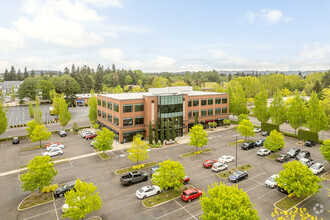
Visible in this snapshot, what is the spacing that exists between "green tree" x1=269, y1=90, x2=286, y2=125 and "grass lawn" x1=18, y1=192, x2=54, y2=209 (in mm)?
59977

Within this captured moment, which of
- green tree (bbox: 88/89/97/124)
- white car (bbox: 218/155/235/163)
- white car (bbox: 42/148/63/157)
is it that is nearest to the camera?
white car (bbox: 218/155/235/163)

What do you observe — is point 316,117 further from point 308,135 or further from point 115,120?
point 115,120

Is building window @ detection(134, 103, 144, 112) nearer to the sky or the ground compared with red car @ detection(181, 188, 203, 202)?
nearer to the sky

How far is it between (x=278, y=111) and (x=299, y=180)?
128 feet

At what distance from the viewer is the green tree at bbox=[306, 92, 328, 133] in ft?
175

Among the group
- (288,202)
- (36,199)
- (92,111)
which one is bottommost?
(36,199)

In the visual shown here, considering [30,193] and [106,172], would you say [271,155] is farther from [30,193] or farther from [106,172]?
[30,193]

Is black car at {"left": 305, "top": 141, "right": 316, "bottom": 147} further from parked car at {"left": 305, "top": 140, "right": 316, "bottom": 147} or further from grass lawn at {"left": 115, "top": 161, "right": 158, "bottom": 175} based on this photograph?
grass lawn at {"left": 115, "top": 161, "right": 158, "bottom": 175}

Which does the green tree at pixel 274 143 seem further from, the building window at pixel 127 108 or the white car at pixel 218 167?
the building window at pixel 127 108

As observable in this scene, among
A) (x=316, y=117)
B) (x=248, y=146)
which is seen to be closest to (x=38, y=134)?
(x=248, y=146)

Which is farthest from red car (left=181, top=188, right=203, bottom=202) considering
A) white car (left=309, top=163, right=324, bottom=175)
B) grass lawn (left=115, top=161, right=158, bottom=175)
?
white car (left=309, top=163, right=324, bottom=175)

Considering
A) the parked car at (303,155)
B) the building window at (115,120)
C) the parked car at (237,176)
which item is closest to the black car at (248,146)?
the parked car at (303,155)

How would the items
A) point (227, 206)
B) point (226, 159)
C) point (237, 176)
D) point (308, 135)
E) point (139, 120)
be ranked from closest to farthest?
point (227, 206) → point (237, 176) → point (226, 159) → point (308, 135) → point (139, 120)

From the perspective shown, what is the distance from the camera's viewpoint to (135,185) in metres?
34.3
